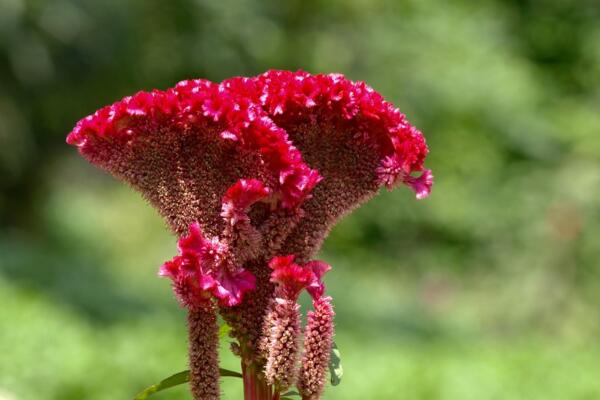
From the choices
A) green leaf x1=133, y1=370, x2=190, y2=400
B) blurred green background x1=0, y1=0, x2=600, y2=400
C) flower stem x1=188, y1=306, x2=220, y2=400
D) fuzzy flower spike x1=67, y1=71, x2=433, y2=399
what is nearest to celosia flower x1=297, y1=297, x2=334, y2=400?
fuzzy flower spike x1=67, y1=71, x2=433, y2=399

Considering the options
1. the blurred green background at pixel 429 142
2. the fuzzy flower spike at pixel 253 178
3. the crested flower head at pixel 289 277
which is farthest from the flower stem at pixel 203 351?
the blurred green background at pixel 429 142

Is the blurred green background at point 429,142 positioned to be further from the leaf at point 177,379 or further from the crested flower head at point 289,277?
the crested flower head at point 289,277

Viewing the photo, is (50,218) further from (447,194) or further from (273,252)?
(273,252)

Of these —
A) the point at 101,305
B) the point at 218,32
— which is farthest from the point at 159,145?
the point at 218,32

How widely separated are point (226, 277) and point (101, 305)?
5800mm

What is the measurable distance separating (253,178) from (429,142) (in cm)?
1035

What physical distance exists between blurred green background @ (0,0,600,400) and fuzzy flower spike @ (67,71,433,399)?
5.34 metres

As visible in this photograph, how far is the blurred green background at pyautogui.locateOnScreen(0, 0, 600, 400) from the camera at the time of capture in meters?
9.28

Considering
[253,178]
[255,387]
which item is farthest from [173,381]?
[253,178]

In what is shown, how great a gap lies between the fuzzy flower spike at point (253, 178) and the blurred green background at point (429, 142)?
5.34m

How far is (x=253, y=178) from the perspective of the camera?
152cm

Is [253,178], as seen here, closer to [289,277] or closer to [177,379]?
[289,277]

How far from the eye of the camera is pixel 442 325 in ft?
29.4

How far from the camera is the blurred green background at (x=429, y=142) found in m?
9.28
